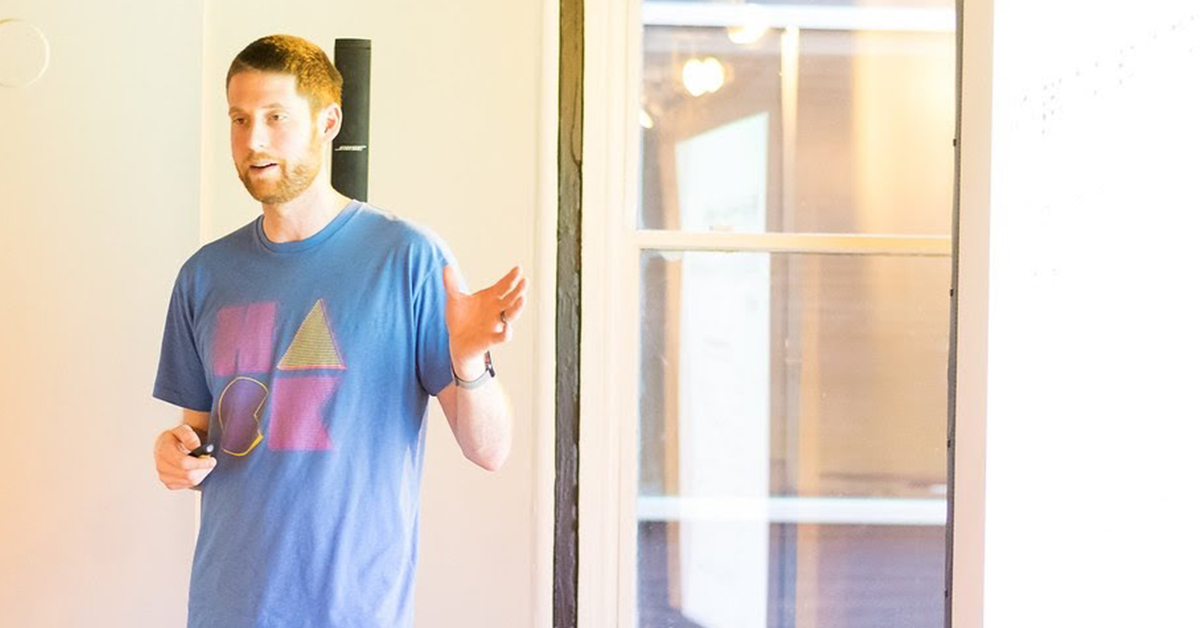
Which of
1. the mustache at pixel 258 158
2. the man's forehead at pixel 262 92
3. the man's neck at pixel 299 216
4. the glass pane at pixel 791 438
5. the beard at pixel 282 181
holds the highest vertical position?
the man's forehead at pixel 262 92

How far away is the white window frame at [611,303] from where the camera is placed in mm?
2393

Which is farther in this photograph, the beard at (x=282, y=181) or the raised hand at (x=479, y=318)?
the beard at (x=282, y=181)

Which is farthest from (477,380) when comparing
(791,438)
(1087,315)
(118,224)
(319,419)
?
(791,438)

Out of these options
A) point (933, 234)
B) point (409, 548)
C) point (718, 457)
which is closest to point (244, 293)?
point (409, 548)

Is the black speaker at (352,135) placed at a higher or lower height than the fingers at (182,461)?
higher

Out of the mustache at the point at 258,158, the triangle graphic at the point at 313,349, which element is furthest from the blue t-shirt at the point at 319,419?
the mustache at the point at 258,158

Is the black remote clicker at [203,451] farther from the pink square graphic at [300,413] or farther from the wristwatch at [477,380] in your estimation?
the wristwatch at [477,380]

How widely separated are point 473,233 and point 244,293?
65 centimetres

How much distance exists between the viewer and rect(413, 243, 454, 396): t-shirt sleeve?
5.57ft

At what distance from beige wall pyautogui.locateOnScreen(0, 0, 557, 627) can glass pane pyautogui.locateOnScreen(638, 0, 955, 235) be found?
18.4 inches

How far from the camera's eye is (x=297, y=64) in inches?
68.4

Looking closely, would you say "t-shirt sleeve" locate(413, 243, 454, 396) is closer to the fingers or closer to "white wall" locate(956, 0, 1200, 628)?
the fingers

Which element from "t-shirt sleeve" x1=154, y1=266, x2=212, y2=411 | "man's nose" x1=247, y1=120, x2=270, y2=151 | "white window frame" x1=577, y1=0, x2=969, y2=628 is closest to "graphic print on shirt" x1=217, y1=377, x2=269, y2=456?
"t-shirt sleeve" x1=154, y1=266, x2=212, y2=411

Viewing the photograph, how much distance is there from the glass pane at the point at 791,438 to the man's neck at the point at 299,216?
910mm
